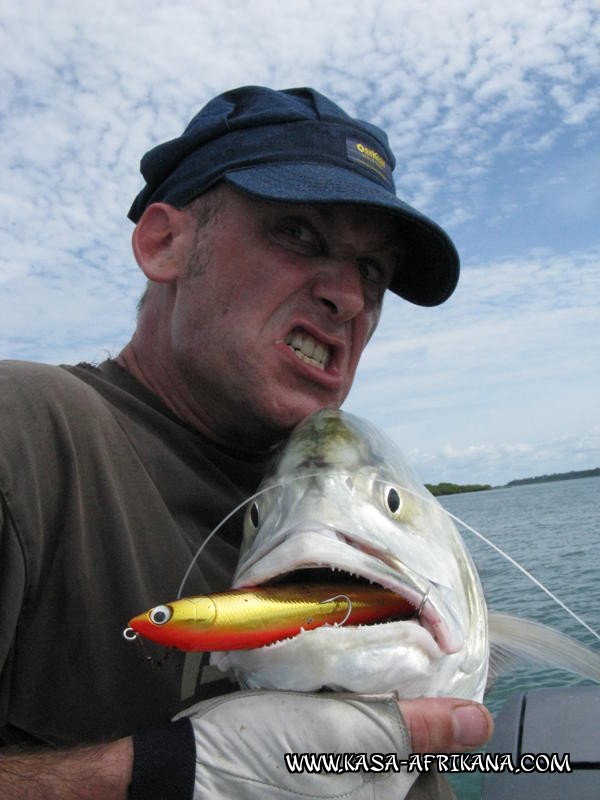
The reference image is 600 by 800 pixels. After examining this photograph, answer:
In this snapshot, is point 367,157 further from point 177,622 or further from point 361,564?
point 177,622

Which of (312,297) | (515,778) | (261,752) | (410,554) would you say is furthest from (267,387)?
(515,778)

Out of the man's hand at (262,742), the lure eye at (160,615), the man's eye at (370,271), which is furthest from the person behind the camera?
the man's eye at (370,271)

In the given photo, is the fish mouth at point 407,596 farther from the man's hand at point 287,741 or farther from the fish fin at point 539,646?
the fish fin at point 539,646

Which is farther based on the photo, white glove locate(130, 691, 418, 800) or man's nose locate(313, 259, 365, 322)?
man's nose locate(313, 259, 365, 322)

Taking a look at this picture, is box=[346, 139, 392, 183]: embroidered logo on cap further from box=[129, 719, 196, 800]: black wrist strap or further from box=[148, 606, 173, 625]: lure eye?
box=[129, 719, 196, 800]: black wrist strap

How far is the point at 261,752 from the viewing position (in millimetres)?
1379

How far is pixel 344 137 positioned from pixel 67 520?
1797mm

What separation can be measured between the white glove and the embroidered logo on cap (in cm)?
197

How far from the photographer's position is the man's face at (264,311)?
2.48m

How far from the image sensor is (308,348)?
2.60 metres

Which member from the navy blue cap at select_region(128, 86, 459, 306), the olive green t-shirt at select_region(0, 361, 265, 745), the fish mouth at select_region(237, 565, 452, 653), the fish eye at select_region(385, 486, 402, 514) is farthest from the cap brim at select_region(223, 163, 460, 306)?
the fish mouth at select_region(237, 565, 452, 653)

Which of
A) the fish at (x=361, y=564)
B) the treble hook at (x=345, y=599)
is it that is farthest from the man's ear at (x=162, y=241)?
the treble hook at (x=345, y=599)

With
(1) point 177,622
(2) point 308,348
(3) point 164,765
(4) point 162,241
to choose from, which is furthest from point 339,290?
(3) point 164,765

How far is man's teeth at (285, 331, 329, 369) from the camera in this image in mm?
2549
